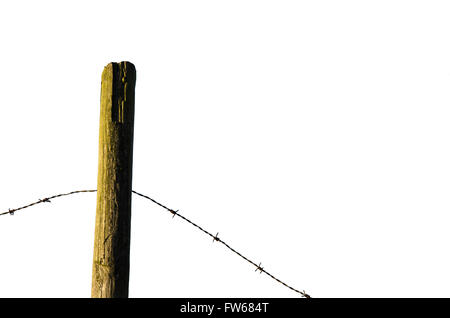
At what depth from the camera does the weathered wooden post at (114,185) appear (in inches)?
145

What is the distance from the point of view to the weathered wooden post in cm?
369

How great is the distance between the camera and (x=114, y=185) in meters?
3.75
